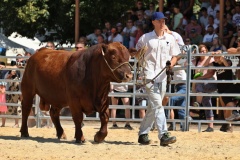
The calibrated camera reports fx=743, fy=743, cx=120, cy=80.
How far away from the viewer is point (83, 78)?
12.1m

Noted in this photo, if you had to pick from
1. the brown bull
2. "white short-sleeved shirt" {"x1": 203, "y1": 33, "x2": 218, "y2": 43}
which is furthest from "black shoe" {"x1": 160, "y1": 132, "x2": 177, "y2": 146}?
"white short-sleeved shirt" {"x1": 203, "y1": 33, "x2": 218, "y2": 43}

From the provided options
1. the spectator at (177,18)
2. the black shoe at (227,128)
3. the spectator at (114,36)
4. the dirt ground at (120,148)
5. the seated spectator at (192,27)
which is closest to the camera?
the dirt ground at (120,148)

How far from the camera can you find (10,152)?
34.8 feet

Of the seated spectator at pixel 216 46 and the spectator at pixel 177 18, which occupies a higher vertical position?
the spectator at pixel 177 18

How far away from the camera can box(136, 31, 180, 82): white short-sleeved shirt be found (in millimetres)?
11672

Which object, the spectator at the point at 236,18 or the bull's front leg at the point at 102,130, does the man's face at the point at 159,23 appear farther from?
the spectator at the point at 236,18

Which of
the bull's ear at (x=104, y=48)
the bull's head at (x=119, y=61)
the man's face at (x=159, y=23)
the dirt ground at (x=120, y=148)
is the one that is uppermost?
the man's face at (x=159, y=23)

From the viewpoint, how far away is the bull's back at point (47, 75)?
41.1 feet

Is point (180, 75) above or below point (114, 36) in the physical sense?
below

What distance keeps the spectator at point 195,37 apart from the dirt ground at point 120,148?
527 cm

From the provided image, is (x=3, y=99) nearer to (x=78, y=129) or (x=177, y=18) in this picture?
(x=78, y=129)

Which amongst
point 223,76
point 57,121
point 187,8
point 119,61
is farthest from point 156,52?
point 187,8

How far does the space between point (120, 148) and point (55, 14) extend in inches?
684

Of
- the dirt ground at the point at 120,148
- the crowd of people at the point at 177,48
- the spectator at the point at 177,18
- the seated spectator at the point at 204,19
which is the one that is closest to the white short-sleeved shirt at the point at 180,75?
the crowd of people at the point at 177,48
